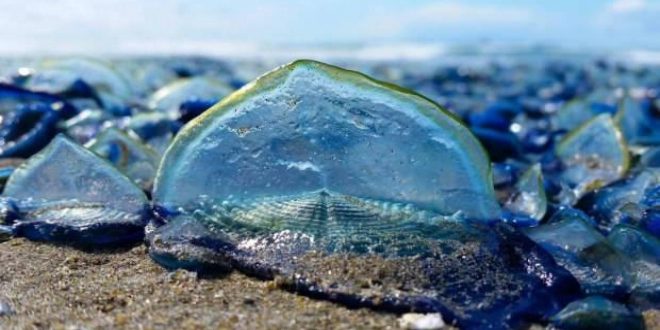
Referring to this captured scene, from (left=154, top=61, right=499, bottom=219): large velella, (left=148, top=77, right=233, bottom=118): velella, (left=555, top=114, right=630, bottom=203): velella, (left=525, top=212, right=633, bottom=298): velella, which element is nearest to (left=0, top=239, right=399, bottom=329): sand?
(left=154, top=61, right=499, bottom=219): large velella

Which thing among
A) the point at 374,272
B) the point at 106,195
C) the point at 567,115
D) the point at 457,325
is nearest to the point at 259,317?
the point at 374,272

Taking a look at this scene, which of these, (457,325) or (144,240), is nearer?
(457,325)

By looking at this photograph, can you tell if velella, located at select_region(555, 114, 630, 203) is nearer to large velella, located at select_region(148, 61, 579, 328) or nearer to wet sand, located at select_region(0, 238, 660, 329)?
large velella, located at select_region(148, 61, 579, 328)

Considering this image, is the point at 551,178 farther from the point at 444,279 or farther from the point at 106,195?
the point at 106,195

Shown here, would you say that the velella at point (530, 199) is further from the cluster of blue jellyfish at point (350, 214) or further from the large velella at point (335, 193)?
the large velella at point (335, 193)

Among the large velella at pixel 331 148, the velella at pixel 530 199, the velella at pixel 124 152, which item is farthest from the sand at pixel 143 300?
the velella at pixel 530 199

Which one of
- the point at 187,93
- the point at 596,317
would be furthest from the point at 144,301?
the point at 187,93
